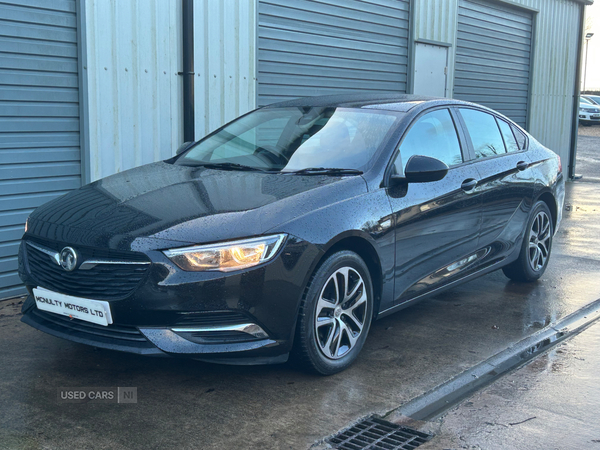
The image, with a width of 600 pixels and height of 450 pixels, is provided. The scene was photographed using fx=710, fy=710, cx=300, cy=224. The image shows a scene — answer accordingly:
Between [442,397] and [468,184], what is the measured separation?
176cm

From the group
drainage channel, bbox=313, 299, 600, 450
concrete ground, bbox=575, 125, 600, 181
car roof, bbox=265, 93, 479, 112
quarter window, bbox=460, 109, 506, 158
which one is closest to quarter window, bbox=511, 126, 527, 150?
quarter window, bbox=460, 109, 506, 158

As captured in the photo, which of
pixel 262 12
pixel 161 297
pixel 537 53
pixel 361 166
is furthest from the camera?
pixel 537 53

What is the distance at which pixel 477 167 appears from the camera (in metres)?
5.24

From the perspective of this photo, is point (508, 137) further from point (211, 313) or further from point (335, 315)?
point (211, 313)

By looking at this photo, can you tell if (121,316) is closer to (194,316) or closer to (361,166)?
(194,316)

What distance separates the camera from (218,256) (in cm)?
352

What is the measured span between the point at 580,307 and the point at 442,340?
151 centimetres

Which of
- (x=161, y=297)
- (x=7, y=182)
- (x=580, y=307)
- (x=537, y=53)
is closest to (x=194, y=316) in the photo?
(x=161, y=297)

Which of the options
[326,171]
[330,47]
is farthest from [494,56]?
[326,171]

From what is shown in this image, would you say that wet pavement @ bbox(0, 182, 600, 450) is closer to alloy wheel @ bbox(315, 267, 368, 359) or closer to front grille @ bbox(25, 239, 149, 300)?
alloy wheel @ bbox(315, 267, 368, 359)

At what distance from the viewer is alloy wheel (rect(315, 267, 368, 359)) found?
3.94 meters

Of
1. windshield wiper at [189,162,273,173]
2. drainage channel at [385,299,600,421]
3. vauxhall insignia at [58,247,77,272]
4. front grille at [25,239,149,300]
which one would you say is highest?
windshield wiper at [189,162,273,173]

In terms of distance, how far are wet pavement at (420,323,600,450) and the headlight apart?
1227 millimetres

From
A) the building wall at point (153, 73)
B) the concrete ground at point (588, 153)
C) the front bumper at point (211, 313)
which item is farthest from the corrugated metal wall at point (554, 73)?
the front bumper at point (211, 313)
